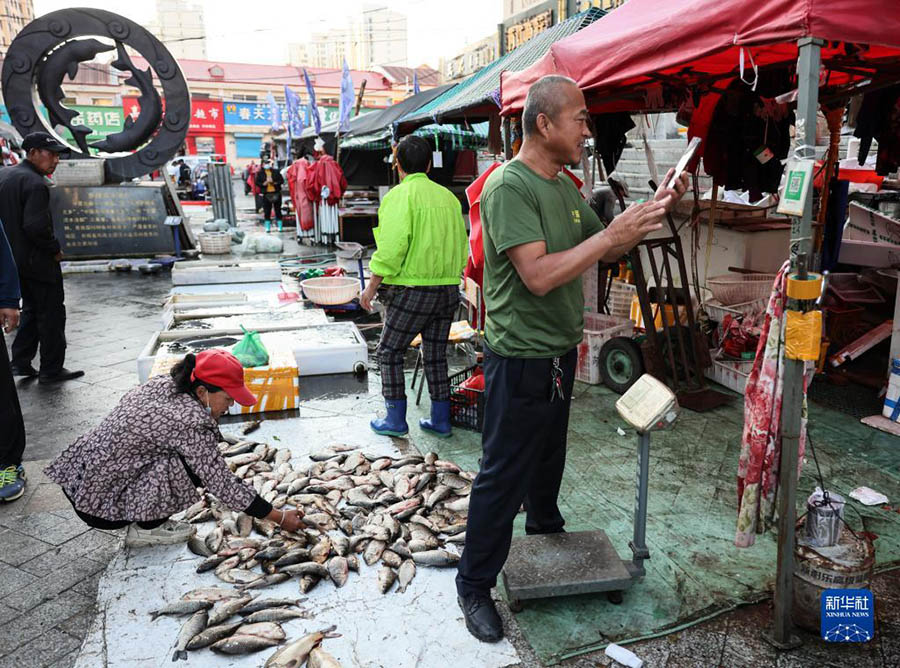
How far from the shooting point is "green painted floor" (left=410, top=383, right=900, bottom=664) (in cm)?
298

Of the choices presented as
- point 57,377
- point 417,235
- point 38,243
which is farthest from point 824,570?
point 57,377

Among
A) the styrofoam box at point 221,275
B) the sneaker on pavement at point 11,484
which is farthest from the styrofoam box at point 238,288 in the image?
the sneaker on pavement at point 11,484

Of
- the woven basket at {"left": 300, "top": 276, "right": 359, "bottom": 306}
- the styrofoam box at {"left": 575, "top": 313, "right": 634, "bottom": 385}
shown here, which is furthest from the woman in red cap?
the woven basket at {"left": 300, "top": 276, "right": 359, "bottom": 306}

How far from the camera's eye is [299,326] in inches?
296

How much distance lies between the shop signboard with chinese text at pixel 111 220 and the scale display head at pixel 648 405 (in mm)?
13803

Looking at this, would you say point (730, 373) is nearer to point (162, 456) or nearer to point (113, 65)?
point (162, 456)

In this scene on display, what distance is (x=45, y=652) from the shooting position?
2836 millimetres

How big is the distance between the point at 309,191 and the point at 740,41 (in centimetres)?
1428

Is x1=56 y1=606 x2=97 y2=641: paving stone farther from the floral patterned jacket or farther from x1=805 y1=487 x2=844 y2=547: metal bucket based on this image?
x1=805 y1=487 x2=844 y2=547: metal bucket

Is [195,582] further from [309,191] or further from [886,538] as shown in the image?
[309,191]

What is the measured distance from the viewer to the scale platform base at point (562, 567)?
296 cm

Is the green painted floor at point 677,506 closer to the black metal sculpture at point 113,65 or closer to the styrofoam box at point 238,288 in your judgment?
the styrofoam box at point 238,288

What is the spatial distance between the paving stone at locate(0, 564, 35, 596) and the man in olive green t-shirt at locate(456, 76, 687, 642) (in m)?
2.29

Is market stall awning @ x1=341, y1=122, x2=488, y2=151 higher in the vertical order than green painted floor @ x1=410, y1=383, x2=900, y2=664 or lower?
higher
